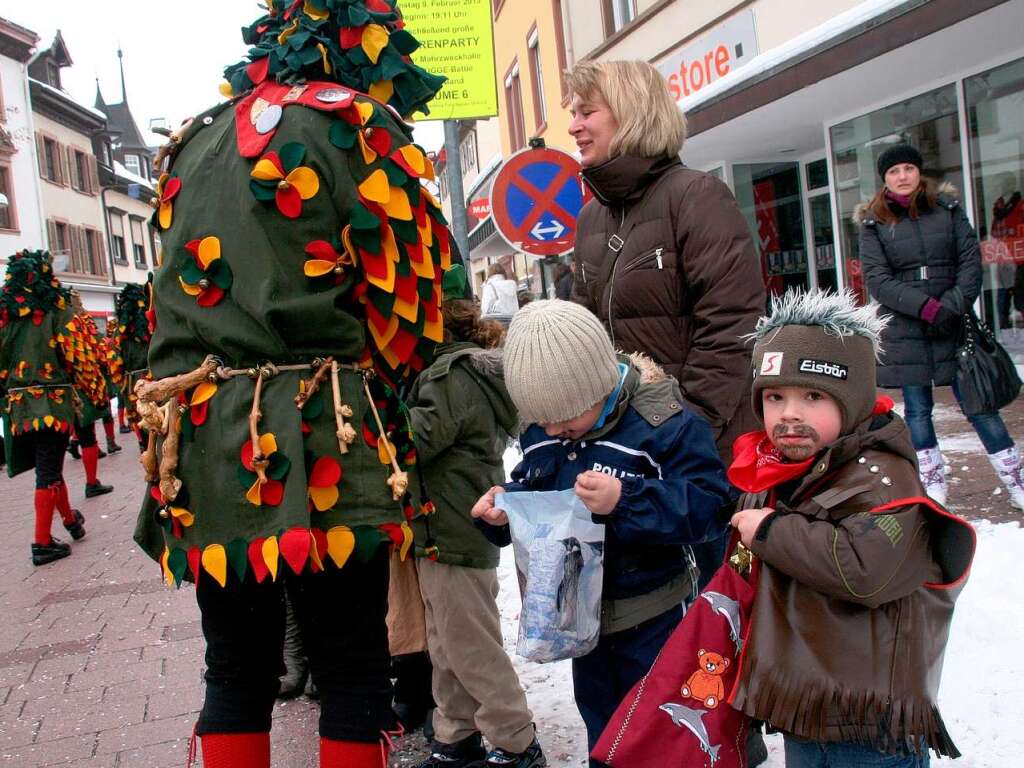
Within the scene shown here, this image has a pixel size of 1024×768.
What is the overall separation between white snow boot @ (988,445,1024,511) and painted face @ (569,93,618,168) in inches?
117

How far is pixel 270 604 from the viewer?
205cm

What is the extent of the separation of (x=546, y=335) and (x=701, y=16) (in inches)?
393

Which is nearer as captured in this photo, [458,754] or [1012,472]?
[458,754]

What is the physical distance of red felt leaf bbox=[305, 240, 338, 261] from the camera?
76.9 inches

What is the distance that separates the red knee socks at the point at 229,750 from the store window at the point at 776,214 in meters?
11.5

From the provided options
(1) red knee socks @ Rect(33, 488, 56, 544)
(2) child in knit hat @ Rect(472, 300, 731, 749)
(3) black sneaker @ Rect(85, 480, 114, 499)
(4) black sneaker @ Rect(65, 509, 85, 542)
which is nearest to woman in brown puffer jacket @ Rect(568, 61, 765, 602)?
(2) child in knit hat @ Rect(472, 300, 731, 749)

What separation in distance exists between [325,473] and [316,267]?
432 mm

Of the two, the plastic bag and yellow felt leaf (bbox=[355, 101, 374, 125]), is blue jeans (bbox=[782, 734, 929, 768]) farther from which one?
yellow felt leaf (bbox=[355, 101, 374, 125])

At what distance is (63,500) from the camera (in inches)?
259

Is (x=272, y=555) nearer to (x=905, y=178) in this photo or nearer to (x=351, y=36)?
(x=351, y=36)

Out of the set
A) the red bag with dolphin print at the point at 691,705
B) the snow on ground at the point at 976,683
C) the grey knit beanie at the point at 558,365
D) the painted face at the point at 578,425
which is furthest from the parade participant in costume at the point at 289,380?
the snow on ground at the point at 976,683

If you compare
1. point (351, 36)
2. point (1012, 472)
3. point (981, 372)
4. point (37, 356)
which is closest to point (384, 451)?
point (351, 36)

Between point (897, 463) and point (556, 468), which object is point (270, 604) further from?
point (897, 463)

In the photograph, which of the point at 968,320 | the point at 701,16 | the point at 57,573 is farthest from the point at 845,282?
the point at 57,573
